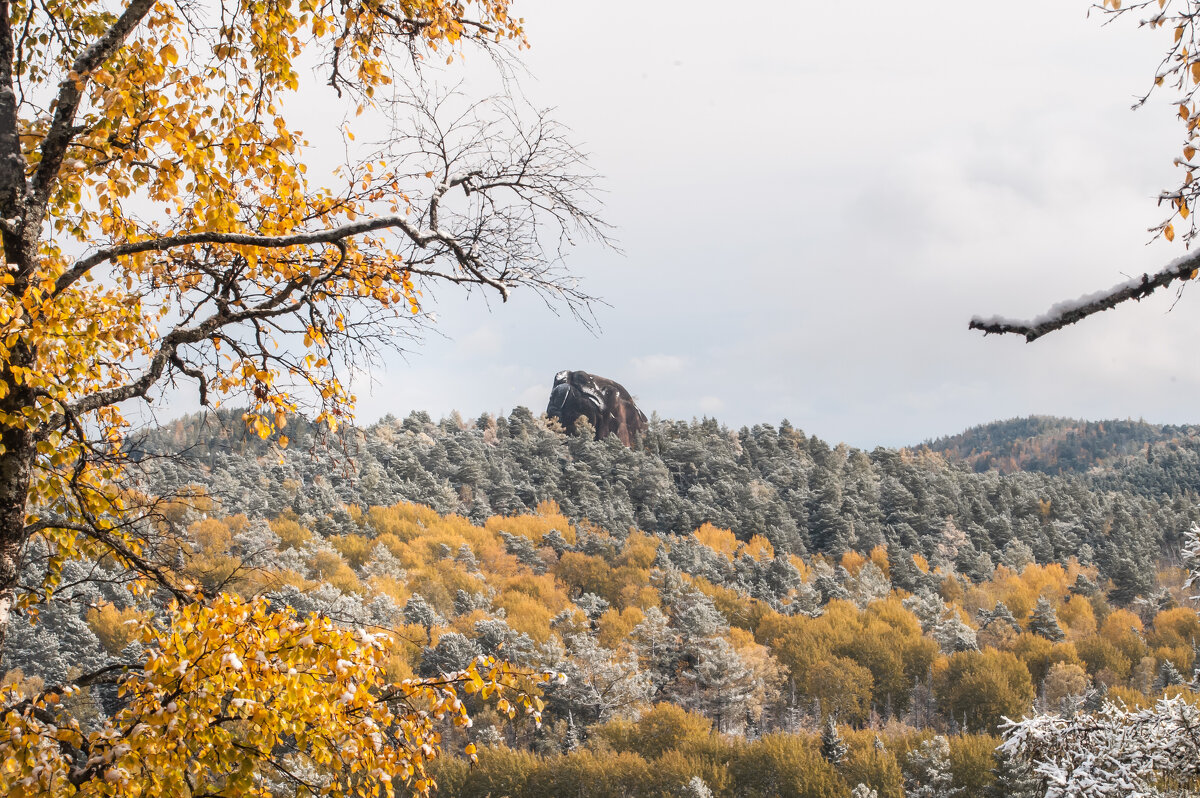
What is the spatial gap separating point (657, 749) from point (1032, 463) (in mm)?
188317

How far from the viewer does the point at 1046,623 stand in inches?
2175

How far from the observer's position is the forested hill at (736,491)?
77.1m

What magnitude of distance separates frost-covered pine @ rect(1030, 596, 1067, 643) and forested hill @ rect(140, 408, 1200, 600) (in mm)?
14367

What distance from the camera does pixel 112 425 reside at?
21.5ft

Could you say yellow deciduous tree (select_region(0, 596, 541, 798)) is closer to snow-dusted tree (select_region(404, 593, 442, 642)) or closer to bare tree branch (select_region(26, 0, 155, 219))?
bare tree branch (select_region(26, 0, 155, 219))

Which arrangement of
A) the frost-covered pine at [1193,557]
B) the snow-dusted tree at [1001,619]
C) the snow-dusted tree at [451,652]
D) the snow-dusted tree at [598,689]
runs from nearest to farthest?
1. the frost-covered pine at [1193,557]
2. the snow-dusted tree at [598,689]
3. the snow-dusted tree at [451,652]
4. the snow-dusted tree at [1001,619]

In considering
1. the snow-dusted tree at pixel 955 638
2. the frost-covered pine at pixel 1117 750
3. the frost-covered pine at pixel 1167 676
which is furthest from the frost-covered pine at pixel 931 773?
the frost-covered pine at pixel 1117 750

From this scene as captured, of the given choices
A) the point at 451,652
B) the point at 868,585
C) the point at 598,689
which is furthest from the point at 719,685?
the point at 868,585

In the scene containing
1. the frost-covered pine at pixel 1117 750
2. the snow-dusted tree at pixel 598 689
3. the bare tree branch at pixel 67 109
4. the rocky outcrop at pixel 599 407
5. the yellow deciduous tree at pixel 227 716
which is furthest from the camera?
the rocky outcrop at pixel 599 407

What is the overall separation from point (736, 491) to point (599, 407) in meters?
25.6

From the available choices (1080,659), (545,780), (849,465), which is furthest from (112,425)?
(849,465)

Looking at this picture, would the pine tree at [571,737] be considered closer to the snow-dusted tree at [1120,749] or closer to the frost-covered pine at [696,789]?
the frost-covered pine at [696,789]

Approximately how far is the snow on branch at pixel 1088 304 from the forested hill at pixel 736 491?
71.3 meters

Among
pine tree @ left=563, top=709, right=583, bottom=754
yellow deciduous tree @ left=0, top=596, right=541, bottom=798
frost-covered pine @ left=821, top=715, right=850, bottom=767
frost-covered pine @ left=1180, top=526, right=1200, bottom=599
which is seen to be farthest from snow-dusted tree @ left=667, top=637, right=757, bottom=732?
yellow deciduous tree @ left=0, top=596, right=541, bottom=798
